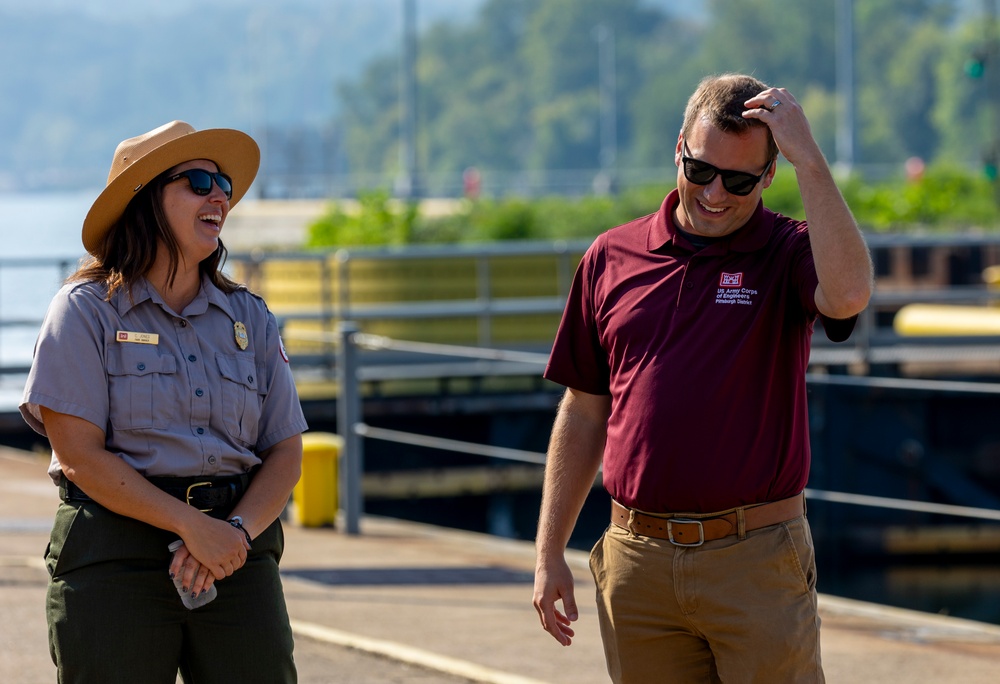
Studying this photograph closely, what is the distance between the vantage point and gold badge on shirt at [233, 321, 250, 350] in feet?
11.8

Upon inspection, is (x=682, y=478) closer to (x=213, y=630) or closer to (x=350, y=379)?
(x=213, y=630)

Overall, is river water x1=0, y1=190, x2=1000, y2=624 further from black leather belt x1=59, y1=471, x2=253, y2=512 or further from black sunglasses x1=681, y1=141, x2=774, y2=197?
black sunglasses x1=681, y1=141, x2=774, y2=197

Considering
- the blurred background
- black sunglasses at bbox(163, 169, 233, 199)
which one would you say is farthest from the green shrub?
A: the blurred background

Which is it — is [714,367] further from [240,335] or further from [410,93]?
[410,93]

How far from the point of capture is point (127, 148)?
3582 mm

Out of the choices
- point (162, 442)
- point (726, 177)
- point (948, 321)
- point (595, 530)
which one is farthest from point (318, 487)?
point (948, 321)

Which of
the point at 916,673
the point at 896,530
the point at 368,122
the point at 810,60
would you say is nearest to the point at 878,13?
the point at 810,60

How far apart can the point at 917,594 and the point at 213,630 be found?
11.2 meters

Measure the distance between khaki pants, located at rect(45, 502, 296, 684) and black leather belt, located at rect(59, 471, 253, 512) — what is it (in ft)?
0.12

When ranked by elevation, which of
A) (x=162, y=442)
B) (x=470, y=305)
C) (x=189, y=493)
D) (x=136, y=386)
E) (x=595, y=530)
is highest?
(x=136, y=386)

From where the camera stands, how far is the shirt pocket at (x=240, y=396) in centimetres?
353

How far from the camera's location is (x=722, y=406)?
342 cm

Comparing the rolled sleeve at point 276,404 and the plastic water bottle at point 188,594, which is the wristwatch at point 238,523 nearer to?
the plastic water bottle at point 188,594

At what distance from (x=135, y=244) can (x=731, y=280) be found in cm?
128
